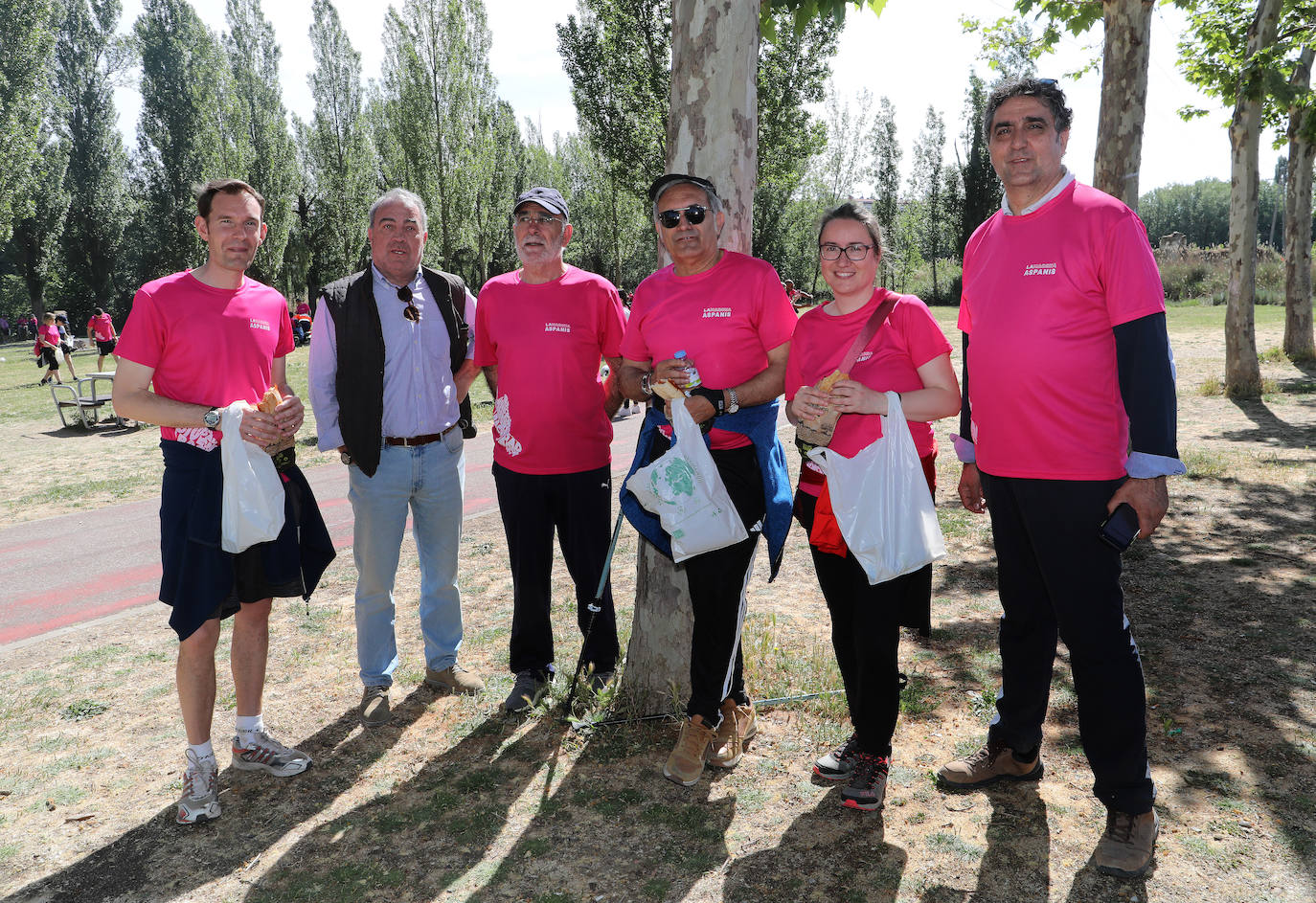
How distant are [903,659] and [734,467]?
5.75ft

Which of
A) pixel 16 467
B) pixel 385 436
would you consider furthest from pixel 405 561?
pixel 16 467

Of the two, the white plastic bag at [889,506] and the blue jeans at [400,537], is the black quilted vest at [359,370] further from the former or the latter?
the white plastic bag at [889,506]

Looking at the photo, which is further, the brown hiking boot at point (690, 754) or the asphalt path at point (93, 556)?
the asphalt path at point (93, 556)

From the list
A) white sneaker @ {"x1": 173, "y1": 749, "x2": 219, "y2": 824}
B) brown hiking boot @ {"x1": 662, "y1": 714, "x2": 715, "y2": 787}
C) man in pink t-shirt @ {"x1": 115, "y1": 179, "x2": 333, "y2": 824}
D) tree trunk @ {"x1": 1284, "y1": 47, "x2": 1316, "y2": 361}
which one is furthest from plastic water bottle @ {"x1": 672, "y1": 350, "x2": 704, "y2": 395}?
tree trunk @ {"x1": 1284, "y1": 47, "x2": 1316, "y2": 361}

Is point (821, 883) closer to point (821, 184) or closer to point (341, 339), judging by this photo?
point (341, 339)

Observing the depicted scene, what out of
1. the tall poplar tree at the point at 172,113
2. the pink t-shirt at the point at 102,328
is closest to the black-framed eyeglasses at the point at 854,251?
the pink t-shirt at the point at 102,328

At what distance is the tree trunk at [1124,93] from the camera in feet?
20.9

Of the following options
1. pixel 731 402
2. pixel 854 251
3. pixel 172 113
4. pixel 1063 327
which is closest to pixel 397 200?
pixel 731 402

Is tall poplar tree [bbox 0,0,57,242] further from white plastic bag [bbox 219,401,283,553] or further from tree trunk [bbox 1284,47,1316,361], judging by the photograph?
tree trunk [bbox 1284,47,1316,361]

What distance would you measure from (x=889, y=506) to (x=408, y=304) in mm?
2360

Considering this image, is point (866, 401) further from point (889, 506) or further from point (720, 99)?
point (720, 99)

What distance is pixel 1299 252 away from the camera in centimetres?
1502

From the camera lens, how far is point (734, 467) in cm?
336

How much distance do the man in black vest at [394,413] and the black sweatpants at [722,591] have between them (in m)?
1.24
